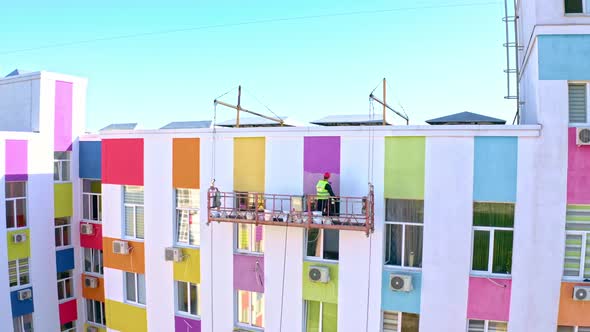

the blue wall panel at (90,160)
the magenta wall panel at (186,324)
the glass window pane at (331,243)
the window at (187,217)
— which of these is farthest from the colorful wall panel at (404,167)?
the blue wall panel at (90,160)

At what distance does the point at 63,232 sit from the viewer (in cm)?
1758

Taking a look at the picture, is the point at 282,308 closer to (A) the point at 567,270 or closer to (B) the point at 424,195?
(B) the point at 424,195

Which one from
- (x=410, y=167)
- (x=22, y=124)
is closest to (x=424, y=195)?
(x=410, y=167)

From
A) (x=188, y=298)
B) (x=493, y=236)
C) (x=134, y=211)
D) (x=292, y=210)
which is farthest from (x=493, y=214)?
(x=134, y=211)

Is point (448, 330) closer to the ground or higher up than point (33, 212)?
closer to the ground

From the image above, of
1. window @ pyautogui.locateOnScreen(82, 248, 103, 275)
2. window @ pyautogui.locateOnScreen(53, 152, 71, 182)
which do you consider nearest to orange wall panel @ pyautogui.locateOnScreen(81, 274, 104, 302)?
window @ pyautogui.locateOnScreen(82, 248, 103, 275)

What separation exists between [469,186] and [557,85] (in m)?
2.83

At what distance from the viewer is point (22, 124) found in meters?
17.0

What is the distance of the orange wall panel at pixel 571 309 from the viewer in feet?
28.9

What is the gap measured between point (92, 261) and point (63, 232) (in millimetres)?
1782

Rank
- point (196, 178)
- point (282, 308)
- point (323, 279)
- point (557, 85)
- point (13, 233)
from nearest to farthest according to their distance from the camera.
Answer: point (557, 85), point (323, 279), point (282, 308), point (196, 178), point (13, 233)

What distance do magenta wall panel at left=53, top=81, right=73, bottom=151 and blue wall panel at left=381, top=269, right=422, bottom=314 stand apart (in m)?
14.7

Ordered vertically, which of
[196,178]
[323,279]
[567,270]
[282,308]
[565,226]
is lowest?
[282,308]

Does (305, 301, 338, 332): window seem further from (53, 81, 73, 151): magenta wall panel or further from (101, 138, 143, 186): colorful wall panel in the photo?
(53, 81, 73, 151): magenta wall panel
